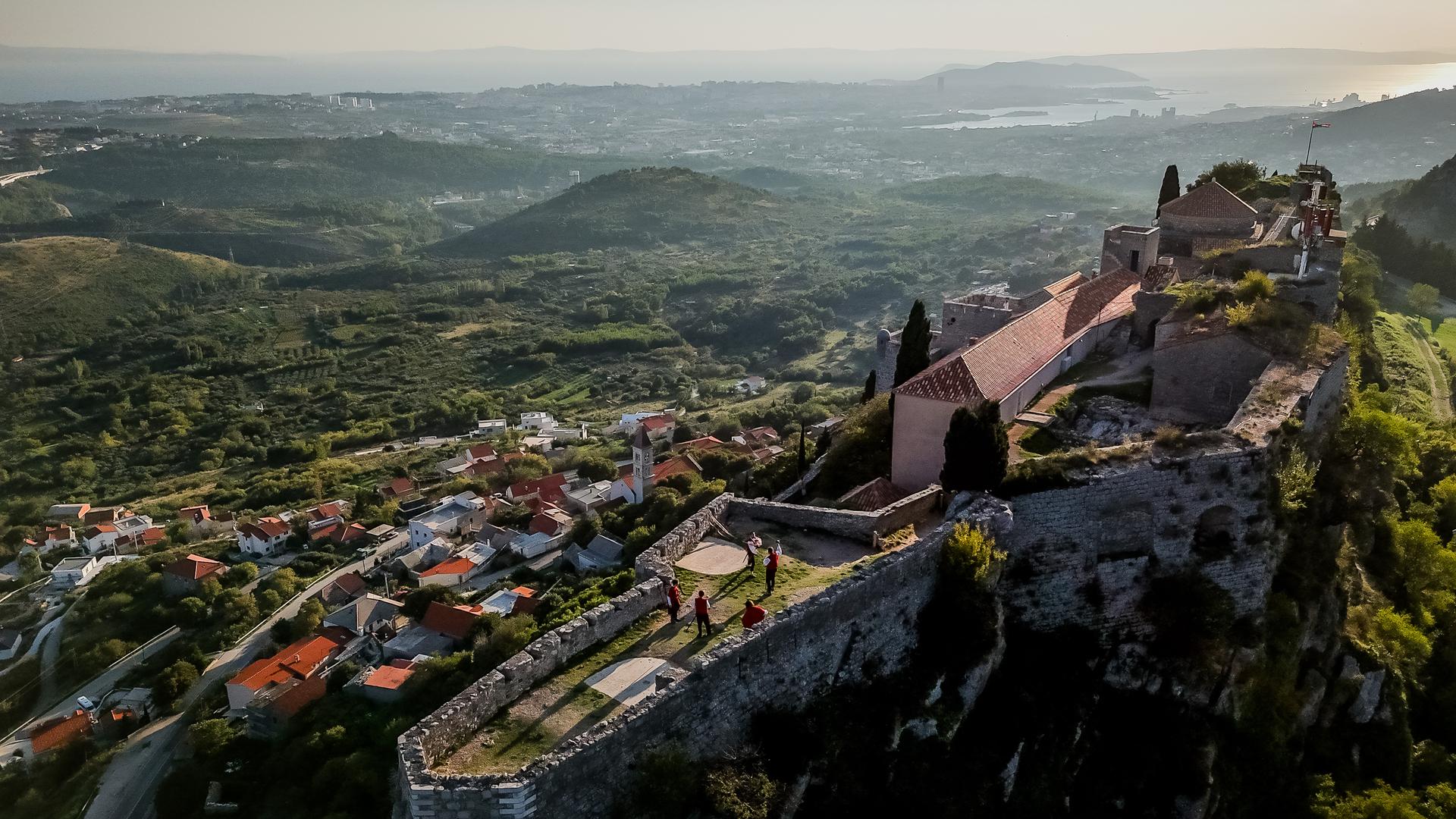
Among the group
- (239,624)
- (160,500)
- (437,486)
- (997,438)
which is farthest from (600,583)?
(160,500)

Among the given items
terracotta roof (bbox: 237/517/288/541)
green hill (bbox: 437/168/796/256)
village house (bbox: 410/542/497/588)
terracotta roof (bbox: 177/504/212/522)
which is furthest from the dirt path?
green hill (bbox: 437/168/796/256)

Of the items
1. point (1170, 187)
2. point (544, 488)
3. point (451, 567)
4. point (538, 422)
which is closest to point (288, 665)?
point (451, 567)

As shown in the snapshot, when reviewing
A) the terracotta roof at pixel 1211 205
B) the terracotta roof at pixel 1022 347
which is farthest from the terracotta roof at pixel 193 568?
the terracotta roof at pixel 1211 205

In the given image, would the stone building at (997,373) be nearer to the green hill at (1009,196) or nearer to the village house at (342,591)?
the village house at (342,591)

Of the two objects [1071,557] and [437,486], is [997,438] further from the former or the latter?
[437,486]

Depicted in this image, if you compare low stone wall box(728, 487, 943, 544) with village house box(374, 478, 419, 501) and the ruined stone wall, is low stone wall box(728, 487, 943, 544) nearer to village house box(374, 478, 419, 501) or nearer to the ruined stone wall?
the ruined stone wall

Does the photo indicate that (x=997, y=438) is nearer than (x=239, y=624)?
Yes
